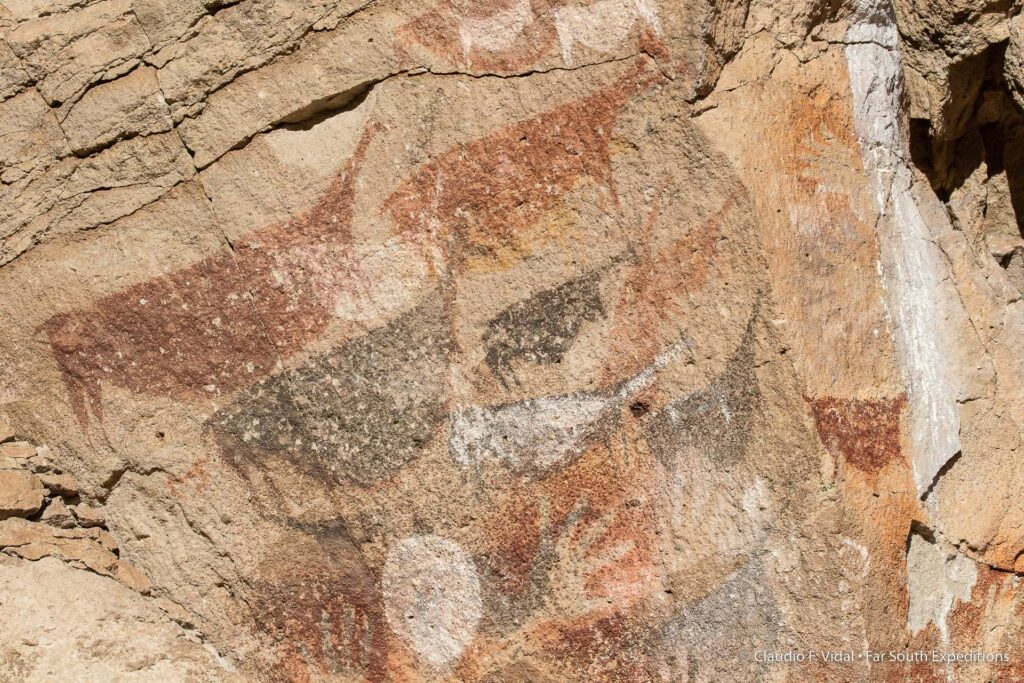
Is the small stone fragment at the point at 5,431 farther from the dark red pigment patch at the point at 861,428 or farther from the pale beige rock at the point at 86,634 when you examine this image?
the dark red pigment patch at the point at 861,428

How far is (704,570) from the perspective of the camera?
1.80m

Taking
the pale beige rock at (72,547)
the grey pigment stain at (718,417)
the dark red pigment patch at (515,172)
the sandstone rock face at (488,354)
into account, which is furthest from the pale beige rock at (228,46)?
the grey pigment stain at (718,417)

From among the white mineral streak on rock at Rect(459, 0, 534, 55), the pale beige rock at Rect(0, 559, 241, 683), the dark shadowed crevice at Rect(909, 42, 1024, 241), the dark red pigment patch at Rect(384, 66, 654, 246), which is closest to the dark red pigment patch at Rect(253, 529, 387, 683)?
the pale beige rock at Rect(0, 559, 241, 683)

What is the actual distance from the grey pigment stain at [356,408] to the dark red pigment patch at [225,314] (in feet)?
0.21

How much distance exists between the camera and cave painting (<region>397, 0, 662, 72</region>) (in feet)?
5.84

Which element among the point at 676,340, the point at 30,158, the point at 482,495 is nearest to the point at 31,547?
the point at 30,158

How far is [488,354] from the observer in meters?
1.86

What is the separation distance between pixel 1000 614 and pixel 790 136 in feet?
3.68

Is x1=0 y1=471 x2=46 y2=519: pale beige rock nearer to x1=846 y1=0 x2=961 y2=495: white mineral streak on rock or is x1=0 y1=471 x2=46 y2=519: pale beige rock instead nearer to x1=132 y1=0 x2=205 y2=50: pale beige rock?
x1=132 y1=0 x2=205 y2=50: pale beige rock

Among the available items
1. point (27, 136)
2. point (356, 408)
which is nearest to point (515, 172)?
point (356, 408)

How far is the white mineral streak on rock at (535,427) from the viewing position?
1.83 m

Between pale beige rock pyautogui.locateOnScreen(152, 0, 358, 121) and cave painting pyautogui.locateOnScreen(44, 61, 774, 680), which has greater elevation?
pale beige rock pyautogui.locateOnScreen(152, 0, 358, 121)

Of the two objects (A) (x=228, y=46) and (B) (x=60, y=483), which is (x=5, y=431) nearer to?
(B) (x=60, y=483)

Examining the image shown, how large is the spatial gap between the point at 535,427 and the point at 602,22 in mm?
792
